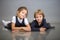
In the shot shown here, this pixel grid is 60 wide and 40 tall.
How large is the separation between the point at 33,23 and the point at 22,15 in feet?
0.41

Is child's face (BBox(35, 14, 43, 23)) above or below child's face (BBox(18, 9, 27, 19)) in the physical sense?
below

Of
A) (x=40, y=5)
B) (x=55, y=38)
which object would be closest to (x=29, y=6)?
(x=40, y=5)

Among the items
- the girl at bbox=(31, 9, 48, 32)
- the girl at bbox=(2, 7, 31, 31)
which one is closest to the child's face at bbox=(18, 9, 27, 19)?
the girl at bbox=(2, 7, 31, 31)

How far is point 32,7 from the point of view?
5.63 feet

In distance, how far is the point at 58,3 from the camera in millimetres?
1720

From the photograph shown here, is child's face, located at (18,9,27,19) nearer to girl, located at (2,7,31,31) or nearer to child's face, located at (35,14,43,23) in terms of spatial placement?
girl, located at (2,7,31,31)

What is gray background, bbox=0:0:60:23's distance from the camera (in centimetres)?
169

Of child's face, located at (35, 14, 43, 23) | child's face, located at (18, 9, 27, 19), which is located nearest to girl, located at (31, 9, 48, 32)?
child's face, located at (35, 14, 43, 23)

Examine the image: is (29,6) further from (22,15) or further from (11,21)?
(11,21)

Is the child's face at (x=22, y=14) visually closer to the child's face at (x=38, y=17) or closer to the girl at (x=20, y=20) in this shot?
the girl at (x=20, y=20)

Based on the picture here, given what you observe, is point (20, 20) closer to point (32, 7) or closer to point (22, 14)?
point (22, 14)

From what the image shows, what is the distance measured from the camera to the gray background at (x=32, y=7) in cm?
169

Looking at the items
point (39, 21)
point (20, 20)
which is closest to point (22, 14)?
point (20, 20)

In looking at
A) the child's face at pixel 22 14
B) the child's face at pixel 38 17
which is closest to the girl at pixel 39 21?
the child's face at pixel 38 17
